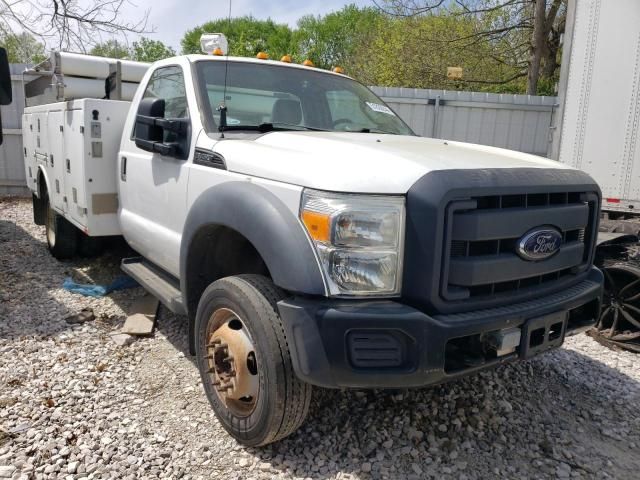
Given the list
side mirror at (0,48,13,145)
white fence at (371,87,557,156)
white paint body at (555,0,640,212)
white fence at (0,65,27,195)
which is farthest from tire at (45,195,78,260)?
white fence at (371,87,557,156)

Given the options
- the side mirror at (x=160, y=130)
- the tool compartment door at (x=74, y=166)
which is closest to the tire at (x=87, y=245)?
the tool compartment door at (x=74, y=166)

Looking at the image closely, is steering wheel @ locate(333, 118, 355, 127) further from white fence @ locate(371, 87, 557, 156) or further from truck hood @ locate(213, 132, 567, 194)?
white fence @ locate(371, 87, 557, 156)

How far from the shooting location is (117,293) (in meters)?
5.34

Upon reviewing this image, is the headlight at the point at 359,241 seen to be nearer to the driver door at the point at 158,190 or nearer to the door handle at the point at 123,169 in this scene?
the driver door at the point at 158,190

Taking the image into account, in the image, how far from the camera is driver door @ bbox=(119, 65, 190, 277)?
3588 mm

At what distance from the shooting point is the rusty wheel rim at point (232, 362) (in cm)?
275

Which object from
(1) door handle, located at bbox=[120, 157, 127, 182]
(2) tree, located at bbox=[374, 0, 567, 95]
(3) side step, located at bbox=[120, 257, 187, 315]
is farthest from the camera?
(2) tree, located at bbox=[374, 0, 567, 95]

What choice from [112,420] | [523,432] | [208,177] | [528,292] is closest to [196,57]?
[208,177]

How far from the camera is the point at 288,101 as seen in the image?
3828 millimetres

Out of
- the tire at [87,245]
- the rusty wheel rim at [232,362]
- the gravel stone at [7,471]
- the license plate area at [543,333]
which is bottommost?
the gravel stone at [7,471]

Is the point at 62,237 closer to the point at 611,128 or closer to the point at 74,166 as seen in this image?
the point at 74,166

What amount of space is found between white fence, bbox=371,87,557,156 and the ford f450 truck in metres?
7.64

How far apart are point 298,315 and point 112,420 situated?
151 cm

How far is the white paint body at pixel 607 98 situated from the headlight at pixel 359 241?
3341 mm
